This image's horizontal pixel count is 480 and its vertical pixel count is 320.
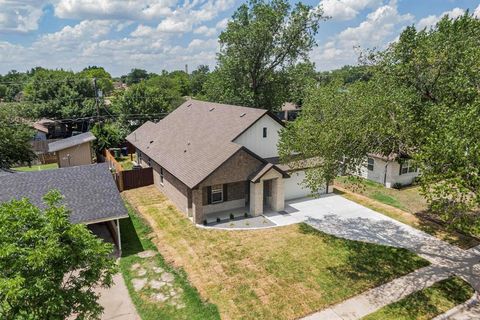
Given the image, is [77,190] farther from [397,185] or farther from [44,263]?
[397,185]

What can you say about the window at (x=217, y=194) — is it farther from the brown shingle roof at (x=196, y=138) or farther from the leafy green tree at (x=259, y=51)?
the leafy green tree at (x=259, y=51)

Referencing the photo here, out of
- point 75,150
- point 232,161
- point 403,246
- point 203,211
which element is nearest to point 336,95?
point 232,161

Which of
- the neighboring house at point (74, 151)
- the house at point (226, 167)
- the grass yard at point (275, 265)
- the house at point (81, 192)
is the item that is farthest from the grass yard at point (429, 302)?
the neighboring house at point (74, 151)

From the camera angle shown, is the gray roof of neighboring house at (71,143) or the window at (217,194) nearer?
the window at (217,194)

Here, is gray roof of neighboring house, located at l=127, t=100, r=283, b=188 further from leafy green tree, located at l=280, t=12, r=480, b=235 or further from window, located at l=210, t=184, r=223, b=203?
leafy green tree, located at l=280, t=12, r=480, b=235

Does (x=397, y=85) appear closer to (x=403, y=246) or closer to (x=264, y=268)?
(x=403, y=246)

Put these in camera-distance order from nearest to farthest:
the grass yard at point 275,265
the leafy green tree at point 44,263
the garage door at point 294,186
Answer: the leafy green tree at point 44,263
the grass yard at point 275,265
the garage door at point 294,186

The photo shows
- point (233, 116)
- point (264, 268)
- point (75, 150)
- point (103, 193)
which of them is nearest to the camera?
point (264, 268)
